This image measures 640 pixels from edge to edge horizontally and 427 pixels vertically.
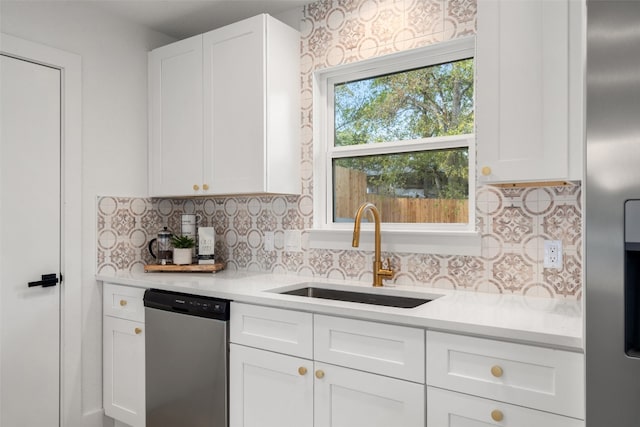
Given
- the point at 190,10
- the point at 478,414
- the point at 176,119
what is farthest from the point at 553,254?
the point at 190,10

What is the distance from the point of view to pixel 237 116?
2.46 metres

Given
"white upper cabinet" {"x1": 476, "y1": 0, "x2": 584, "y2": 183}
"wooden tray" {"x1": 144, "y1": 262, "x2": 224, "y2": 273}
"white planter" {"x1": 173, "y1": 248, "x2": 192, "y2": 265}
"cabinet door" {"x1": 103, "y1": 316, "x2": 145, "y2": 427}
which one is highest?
"white upper cabinet" {"x1": 476, "y1": 0, "x2": 584, "y2": 183}

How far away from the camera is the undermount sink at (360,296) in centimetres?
208

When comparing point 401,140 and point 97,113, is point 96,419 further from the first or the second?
point 401,140

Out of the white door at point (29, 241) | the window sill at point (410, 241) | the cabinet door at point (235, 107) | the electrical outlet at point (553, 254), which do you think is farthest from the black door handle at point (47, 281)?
the electrical outlet at point (553, 254)

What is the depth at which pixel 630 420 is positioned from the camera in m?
0.99

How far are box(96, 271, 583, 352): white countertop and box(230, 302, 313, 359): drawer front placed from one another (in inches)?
1.5

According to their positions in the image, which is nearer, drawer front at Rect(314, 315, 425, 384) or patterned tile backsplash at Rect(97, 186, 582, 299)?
drawer front at Rect(314, 315, 425, 384)

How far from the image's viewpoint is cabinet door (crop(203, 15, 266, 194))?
2375 millimetres

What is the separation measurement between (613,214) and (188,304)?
69.6 inches

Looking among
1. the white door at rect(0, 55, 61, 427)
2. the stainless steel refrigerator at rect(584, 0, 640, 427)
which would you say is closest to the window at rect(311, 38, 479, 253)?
the stainless steel refrigerator at rect(584, 0, 640, 427)

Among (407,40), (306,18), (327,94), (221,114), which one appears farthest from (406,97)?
(221,114)

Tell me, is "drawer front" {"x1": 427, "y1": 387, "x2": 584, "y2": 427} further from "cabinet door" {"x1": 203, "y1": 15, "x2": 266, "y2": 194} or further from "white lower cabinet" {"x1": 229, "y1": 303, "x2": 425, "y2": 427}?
"cabinet door" {"x1": 203, "y1": 15, "x2": 266, "y2": 194}

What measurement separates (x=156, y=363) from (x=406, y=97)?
1878 millimetres
